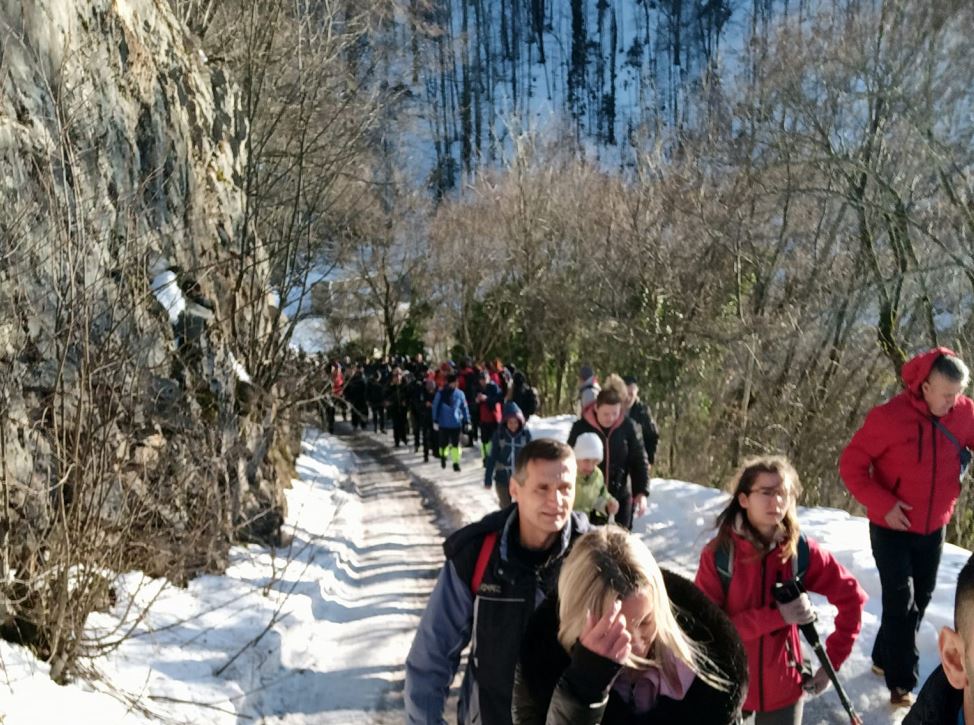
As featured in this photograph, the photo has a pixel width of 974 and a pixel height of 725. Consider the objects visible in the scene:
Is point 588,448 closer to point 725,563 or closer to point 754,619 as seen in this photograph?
point 725,563

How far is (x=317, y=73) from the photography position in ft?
31.0

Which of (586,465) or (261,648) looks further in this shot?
(261,648)

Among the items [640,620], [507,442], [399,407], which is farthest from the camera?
[399,407]

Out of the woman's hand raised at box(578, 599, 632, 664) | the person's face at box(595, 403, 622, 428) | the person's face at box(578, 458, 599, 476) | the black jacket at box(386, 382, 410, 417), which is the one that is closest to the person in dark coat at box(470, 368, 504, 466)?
the black jacket at box(386, 382, 410, 417)

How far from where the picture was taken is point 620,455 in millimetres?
6395

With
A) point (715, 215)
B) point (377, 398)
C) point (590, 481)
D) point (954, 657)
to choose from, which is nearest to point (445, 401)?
point (715, 215)

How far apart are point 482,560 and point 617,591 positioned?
2.98 ft

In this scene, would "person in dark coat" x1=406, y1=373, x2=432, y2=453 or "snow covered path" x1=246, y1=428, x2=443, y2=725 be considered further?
"person in dark coat" x1=406, y1=373, x2=432, y2=453

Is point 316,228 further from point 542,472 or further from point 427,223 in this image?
point 427,223

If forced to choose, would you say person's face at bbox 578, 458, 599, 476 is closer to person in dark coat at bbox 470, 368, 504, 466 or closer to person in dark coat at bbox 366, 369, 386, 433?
person in dark coat at bbox 470, 368, 504, 466

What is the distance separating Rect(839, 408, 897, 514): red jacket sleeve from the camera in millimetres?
4164

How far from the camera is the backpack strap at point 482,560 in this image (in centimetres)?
260

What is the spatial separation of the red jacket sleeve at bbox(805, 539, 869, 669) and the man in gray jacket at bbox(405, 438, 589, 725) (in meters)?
1.18

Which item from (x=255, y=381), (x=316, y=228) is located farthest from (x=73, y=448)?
(x=316, y=228)
